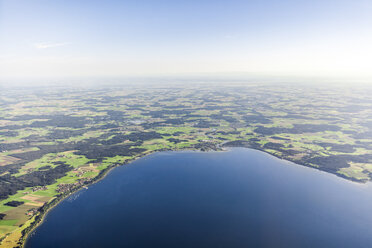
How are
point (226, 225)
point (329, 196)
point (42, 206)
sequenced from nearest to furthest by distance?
1. point (226, 225)
2. point (42, 206)
3. point (329, 196)

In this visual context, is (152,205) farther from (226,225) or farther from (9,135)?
(9,135)

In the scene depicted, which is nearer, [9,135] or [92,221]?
[92,221]

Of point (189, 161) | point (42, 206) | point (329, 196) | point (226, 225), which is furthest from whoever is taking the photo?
point (189, 161)

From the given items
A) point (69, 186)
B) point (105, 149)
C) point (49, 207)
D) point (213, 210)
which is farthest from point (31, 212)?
point (105, 149)

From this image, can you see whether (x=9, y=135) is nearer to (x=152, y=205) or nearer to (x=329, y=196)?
(x=152, y=205)

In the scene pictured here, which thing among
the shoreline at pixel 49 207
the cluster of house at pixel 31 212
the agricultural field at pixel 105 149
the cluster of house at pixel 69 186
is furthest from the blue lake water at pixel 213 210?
the agricultural field at pixel 105 149

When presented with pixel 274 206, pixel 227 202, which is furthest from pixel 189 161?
pixel 274 206

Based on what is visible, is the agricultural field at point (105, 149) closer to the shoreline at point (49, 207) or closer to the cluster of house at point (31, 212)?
the cluster of house at point (31, 212)
